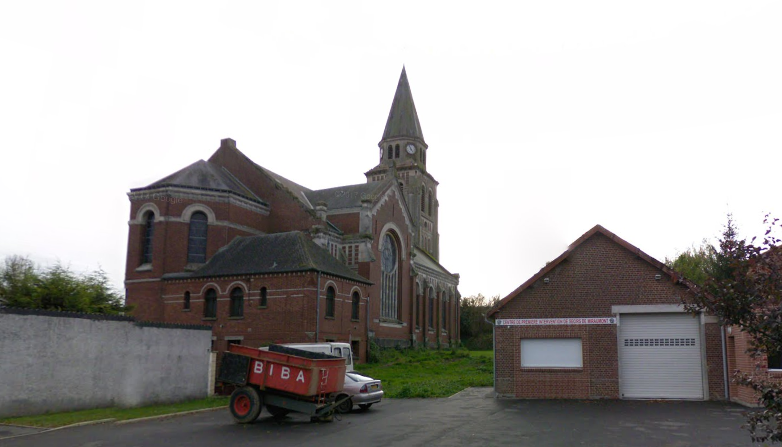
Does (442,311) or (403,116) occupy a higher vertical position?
(403,116)

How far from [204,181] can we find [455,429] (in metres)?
31.1

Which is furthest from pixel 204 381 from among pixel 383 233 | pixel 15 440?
pixel 383 233

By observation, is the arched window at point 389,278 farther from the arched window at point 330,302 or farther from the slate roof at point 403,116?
the slate roof at point 403,116

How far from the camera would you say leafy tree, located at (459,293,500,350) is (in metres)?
72.5

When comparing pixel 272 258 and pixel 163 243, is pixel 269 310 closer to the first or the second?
pixel 272 258

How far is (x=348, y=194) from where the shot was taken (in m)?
48.6

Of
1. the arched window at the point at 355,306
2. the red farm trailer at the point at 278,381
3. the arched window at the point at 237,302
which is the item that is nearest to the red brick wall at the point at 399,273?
the arched window at the point at 355,306

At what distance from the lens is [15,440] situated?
14273mm

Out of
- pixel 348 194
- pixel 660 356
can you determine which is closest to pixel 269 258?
pixel 348 194

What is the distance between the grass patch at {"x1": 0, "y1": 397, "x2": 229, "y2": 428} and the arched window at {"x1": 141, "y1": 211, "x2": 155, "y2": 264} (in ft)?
65.7

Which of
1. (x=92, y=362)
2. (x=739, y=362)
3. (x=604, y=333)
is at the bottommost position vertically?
(x=92, y=362)

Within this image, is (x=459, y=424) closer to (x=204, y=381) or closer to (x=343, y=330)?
(x=204, y=381)

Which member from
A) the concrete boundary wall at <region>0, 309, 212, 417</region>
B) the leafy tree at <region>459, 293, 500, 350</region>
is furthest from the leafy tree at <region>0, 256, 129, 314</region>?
the leafy tree at <region>459, 293, 500, 350</region>

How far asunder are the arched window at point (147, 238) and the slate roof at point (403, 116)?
1580 inches
